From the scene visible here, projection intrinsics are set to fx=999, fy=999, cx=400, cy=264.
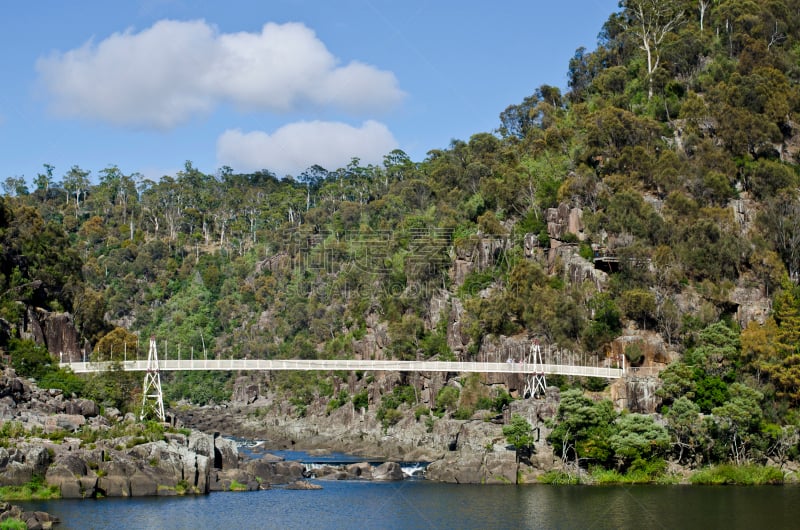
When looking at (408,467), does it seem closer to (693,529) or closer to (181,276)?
(693,529)

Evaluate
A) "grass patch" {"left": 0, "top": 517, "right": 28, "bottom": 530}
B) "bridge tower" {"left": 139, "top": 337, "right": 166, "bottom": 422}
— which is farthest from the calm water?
"bridge tower" {"left": 139, "top": 337, "right": 166, "bottom": 422}

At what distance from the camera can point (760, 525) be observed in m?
43.5

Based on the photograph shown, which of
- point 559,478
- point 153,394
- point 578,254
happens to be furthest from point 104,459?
point 578,254

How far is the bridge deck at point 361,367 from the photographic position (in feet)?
213

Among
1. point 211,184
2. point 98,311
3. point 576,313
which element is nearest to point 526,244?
point 576,313

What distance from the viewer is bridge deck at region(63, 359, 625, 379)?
64938 millimetres

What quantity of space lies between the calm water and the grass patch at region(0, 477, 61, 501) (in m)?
0.90

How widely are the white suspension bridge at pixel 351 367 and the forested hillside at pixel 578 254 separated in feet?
12.2

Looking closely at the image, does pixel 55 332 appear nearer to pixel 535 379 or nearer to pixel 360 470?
pixel 360 470

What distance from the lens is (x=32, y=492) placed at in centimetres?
4891

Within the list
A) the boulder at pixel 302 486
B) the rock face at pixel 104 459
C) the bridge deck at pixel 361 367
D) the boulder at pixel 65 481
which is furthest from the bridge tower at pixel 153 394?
the boulder at pixel 65 481

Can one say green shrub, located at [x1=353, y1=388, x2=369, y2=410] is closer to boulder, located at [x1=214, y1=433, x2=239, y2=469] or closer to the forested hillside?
the forested hillside

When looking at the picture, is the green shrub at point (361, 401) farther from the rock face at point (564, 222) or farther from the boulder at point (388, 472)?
the boulder at point (388, 472)

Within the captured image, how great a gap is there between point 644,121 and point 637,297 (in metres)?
22.6
